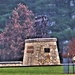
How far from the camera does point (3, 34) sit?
184 feet

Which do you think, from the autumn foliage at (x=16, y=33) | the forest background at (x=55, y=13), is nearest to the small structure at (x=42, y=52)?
the autumn foliage at (x=16, y=33)

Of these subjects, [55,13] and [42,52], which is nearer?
[42,52]

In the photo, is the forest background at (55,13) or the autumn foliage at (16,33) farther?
the forest background at (55,13)

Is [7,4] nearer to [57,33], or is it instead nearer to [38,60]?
[57,33]

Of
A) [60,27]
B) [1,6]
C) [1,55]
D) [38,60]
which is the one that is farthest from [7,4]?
[38,60]

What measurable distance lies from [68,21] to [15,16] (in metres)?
9.61

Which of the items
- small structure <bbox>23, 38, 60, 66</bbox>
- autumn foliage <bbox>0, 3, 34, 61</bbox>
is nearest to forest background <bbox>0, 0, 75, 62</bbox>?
autumn foliage <bbox>0, 3, 34, 61</bbox>

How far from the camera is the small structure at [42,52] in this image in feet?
97.2

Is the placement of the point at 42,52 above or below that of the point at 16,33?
below

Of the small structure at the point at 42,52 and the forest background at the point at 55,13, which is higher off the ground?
the forest background at the point at 55,13

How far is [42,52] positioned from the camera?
29.8 meters

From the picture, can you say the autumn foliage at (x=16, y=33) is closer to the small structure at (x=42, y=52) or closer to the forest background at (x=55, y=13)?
the forest background at (x=55, y=13)

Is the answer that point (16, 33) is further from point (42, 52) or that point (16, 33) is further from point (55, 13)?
point (42, 52)

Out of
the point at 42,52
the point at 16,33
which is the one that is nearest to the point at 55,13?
the point at 16,33
